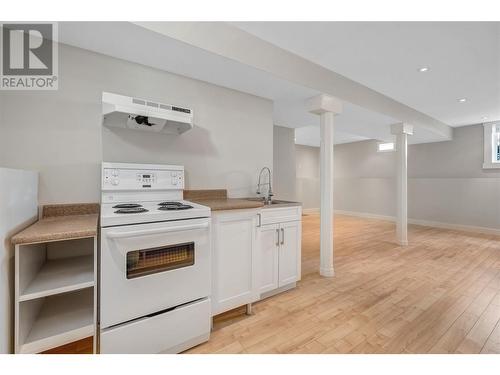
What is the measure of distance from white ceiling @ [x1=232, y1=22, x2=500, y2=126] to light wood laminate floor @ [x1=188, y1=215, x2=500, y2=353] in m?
2.51

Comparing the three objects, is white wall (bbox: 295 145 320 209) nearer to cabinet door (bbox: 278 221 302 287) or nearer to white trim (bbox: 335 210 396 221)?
white trim (bbox: 335 210 396 221)

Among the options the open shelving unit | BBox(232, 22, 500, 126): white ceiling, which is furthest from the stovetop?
→ BBox(232, 22, 500, 126): white ceiling

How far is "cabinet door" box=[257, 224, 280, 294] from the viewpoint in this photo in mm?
2155

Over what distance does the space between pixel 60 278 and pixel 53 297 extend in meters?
0.47

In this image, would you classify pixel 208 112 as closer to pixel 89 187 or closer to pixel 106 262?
pixel 89 187

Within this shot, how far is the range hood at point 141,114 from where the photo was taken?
1.67 metres

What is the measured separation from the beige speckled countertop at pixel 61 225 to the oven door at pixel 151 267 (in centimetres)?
13

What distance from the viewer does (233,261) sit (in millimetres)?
1916

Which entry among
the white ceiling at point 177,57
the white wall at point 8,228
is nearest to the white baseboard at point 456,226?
the white ceiling at point 177,57

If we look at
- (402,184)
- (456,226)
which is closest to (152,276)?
(402,184)

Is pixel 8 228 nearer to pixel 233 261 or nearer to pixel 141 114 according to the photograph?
pixel 141 114

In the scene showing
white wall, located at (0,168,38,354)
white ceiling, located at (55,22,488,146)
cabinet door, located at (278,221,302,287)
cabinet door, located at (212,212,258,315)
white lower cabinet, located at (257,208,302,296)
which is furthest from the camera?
cabinet door, located at (278,221,302,287)

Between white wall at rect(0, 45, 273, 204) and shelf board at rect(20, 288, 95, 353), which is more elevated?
white wall at rect(0, 45, 273, 204)
